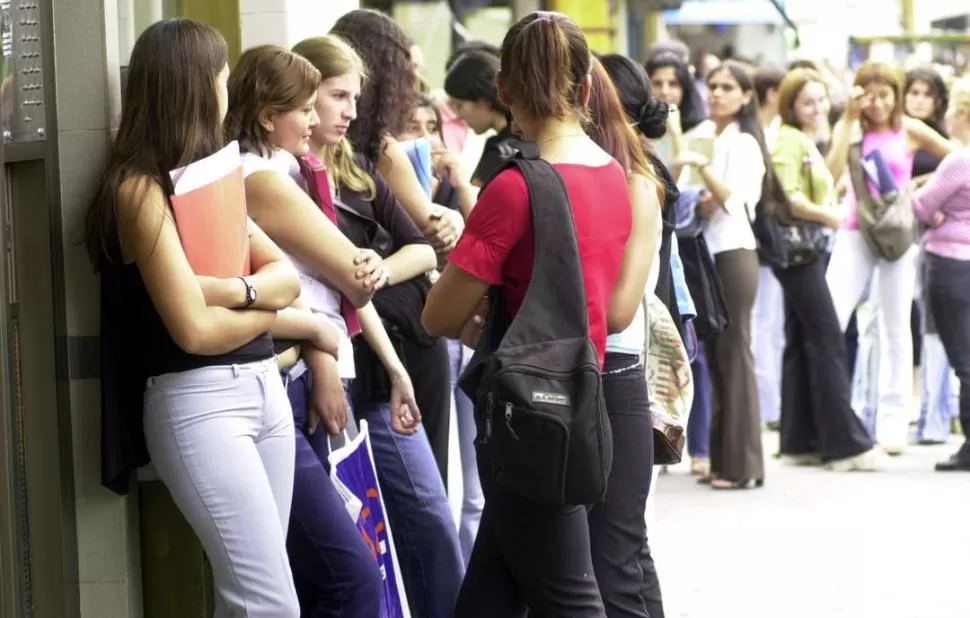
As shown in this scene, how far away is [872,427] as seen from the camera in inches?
449

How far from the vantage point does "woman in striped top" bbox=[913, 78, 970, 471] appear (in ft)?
34.3

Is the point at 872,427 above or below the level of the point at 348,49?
below

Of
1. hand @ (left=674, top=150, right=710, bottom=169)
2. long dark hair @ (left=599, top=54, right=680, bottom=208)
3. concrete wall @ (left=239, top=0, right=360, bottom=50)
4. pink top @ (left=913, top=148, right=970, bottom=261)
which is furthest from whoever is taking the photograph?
pink top @ (left=913, top=148, right=970, bottom=261)

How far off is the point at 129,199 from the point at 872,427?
8.17 m

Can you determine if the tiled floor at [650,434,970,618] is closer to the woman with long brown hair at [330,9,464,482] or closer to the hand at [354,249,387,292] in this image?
the woman with long brown hair at [330,9,464,482]

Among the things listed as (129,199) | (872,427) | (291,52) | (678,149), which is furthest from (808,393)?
(129,199)

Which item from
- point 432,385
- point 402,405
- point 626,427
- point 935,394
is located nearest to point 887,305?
point 935,394

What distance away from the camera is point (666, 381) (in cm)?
545

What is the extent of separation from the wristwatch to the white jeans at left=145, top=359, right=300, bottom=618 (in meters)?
0.15

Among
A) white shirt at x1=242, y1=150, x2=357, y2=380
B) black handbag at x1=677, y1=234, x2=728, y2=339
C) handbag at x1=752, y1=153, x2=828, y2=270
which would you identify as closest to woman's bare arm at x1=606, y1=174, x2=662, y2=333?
white shirt at x1=242, y1=150, x2=357, y2=380

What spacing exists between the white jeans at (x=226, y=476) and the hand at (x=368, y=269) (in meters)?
0.70

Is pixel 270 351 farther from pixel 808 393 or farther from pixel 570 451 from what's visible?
pixel 808 393

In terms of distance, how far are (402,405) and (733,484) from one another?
16.2ft

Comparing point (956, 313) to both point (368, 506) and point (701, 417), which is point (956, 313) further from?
point (368, 506)
